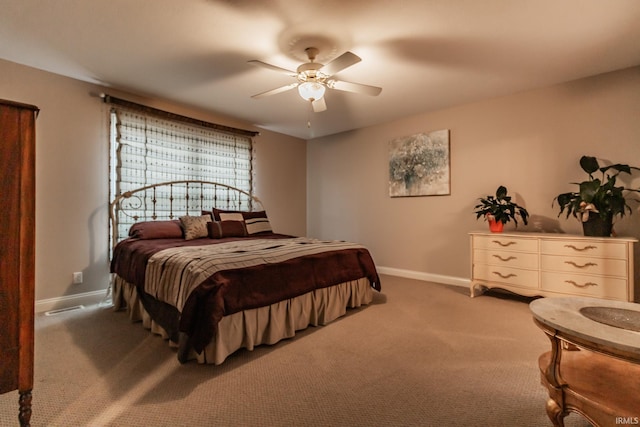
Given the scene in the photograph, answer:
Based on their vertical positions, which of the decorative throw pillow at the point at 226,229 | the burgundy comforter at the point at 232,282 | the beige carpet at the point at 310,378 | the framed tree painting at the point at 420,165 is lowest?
the beige carpet at the point at 310,378

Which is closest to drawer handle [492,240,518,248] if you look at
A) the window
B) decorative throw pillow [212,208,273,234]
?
decorative throw pillow [212,208,273,234]

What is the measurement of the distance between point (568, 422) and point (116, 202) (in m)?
4.11

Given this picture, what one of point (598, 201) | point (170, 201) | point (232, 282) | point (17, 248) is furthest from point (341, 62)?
point (170, 201)

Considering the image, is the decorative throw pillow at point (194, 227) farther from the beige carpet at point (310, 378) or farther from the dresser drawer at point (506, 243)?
the dresser drawer at point (506, 243)

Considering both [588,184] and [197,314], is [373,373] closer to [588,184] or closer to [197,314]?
[197,314]

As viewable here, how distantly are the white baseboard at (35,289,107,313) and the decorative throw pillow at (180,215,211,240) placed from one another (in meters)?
1.11

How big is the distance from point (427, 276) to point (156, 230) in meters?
3.55

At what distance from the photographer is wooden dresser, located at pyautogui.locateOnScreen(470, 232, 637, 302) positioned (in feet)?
8.29

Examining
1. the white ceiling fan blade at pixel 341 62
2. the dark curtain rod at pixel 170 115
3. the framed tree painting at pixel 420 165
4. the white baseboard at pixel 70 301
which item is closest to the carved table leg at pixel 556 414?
the white ceiling fan blade at pixel 341 62

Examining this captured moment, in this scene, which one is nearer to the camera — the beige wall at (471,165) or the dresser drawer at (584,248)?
the dresser drawer at (584,248)

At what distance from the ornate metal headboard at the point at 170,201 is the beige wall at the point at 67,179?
160mm

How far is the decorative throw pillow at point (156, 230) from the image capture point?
10.1 ft

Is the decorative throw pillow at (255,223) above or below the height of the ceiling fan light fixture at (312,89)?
below

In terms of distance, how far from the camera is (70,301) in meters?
3.00
